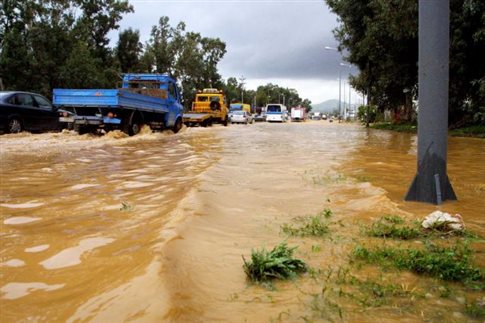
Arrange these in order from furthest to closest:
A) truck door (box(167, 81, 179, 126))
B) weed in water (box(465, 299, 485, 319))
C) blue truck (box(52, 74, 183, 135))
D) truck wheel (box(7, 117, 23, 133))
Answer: truck door (box(167, 81, 179, 126)) < blue truck (box(52, 74, 183, 135)) < truck wheel (box(7, 117, 23, 133)) < weed in water (box(465, 299, 485, 319))

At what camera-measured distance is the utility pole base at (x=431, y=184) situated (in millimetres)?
5203

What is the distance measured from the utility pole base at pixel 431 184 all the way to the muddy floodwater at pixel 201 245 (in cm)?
16

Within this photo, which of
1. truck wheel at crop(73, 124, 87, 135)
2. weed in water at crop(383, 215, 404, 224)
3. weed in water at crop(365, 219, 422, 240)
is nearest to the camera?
weed in water at crop(365, 219, 422, 240)

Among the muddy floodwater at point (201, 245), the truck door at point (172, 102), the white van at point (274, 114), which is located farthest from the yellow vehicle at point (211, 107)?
the muddy floodwater at point (201, 245)

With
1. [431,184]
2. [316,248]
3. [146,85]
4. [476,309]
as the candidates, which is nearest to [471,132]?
[146,85]

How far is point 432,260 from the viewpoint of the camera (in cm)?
306

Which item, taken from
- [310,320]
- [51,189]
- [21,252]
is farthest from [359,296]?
[51,189]

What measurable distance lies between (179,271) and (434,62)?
4.00 metres

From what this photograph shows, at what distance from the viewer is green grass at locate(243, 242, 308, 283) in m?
2.91

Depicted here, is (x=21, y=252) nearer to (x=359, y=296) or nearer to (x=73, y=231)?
(x=73, y=231)

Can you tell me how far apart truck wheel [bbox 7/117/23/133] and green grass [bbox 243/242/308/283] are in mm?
13561

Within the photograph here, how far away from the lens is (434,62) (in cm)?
531

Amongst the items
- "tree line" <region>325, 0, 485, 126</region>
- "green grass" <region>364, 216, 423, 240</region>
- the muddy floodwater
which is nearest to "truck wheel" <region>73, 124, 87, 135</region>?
the muddy floodwater

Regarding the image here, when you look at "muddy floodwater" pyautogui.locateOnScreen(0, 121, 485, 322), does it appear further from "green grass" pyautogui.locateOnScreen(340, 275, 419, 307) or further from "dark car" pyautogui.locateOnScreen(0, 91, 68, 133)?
"dark car" pyautogui.locateOnScreen(0, 91, 68, 133)
